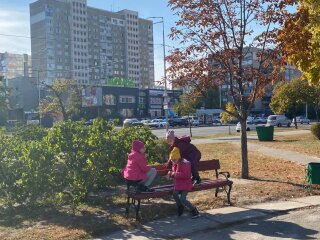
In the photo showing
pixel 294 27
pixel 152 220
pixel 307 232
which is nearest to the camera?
pixel 307 232

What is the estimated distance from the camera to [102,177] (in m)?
9.06

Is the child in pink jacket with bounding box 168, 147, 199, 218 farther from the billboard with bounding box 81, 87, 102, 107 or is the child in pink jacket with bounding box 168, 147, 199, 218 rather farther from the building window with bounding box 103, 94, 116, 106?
the building window with bounding box 103, 94, 116, 106

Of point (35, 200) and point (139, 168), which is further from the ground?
point (139, 168)

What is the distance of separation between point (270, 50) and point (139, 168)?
554 cm

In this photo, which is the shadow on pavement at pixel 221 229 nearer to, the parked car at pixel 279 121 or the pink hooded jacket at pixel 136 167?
the pink hooded jacket at pixel 136 167

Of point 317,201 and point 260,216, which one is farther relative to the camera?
point 317,201

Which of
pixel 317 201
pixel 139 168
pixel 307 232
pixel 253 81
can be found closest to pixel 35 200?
pixel 139 168

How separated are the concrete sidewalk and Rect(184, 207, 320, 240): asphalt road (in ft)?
0.58

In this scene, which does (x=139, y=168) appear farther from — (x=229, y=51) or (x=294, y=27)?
(x=294, y=27)

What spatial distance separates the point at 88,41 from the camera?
12769cm

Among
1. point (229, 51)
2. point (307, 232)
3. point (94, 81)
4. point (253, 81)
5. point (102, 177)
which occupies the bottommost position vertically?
point (307, 232)

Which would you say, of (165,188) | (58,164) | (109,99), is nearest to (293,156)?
(165,188)

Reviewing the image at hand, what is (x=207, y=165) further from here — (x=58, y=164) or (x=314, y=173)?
(x=58, y=164)

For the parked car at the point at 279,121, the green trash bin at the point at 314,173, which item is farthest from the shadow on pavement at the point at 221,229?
the parked car at the point at 279,121
